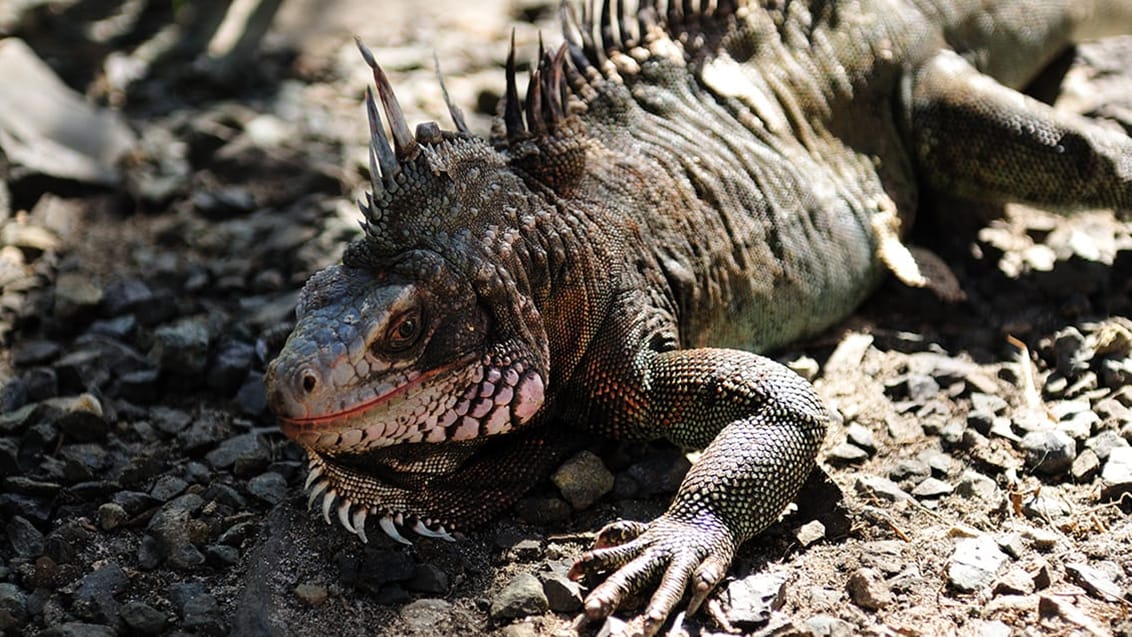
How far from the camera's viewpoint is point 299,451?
19.9 feet

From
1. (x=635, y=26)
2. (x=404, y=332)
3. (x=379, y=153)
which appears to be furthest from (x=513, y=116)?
(x=404, y=332)

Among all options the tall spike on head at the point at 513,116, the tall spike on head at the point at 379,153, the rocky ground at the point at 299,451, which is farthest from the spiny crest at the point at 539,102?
the rocky ground at the point at 299,451

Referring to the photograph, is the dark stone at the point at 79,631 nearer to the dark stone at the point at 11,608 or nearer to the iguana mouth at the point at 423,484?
the dark stone at the point at 11,608

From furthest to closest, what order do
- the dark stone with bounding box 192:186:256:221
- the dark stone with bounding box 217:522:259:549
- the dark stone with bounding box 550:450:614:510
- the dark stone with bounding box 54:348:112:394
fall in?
the dark stone with bounding box 192:186:256:221, the dark stone with bounding box 54:348:112:394, the dark stone with bounding box 550:450:614:510, the dark stone with bounding box 217:522:259:549

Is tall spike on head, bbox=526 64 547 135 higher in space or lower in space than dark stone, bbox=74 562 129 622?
higher

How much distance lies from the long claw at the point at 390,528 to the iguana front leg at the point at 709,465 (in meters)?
0.79

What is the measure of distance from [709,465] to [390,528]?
1.41 metres

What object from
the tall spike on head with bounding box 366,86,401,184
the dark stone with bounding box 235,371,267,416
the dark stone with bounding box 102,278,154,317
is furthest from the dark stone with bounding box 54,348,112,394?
the tall spike on head with bounding box 366,86,401,184

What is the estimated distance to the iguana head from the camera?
4.70m

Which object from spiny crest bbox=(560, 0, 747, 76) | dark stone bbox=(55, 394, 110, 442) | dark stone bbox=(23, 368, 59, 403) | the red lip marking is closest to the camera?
the red lip marking

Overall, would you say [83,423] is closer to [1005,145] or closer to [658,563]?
Result: [658,563]

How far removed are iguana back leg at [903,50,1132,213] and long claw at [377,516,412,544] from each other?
4.01m

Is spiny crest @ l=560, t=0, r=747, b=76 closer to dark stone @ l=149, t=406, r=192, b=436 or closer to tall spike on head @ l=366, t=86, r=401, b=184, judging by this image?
tall spike on head @ l=366, t=86, r=401, b=184

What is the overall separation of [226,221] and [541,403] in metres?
3.87
